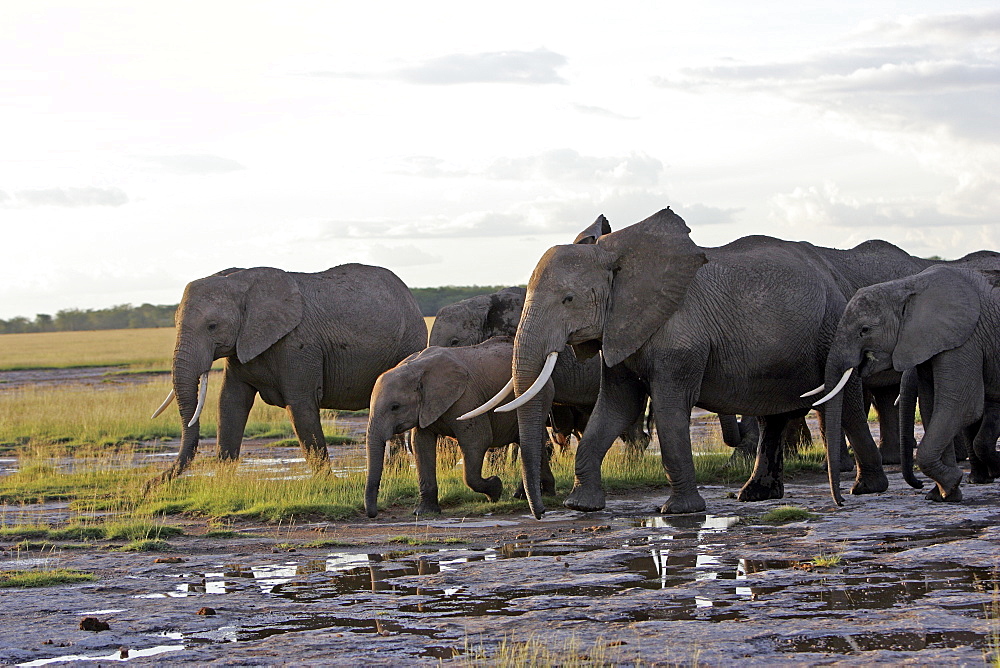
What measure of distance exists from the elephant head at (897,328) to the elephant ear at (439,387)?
332cm

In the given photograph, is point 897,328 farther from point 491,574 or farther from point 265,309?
point 265,309

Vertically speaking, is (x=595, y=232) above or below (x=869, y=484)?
above

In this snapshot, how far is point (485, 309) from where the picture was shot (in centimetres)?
1639

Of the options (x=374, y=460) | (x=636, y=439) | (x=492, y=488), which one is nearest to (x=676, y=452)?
(x=492, y=488)

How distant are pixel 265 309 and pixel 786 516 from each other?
730 cm

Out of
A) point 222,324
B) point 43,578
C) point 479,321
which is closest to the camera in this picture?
point 43,578

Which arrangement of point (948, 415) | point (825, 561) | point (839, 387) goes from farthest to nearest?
point (839, 387) < point (948, 415) < point (825, 561)

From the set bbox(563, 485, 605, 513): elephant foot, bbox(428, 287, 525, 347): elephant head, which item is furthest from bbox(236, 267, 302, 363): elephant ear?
bbox(563, 485, 605, 513): elephant foot

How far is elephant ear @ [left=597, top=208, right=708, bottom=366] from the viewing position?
11922 mm

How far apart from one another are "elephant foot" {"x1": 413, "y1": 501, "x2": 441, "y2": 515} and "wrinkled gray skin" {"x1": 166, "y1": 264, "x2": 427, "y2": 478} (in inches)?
122

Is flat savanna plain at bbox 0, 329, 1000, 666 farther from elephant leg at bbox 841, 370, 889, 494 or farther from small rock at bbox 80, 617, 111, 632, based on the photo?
elephant leg at bbox 841, 370, 889, 494

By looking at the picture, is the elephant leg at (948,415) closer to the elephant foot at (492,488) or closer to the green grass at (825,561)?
the green grass at (825,561)

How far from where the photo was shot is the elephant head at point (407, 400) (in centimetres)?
1238

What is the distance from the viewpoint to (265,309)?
53.0 feet
